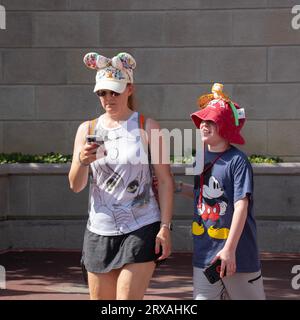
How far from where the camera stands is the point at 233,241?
15.5 ft

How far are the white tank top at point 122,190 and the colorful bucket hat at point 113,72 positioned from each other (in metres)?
0.33

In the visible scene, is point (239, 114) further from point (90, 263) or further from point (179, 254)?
point (179, 254)

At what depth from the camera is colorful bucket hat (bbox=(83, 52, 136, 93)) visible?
197 inches

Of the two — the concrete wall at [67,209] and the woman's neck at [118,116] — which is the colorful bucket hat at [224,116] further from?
the concrete wall at [67,209]

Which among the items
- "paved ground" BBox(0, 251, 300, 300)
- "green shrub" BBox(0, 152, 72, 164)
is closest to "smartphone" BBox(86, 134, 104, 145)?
"paved ground" BBox(0, 251, 300, 300)

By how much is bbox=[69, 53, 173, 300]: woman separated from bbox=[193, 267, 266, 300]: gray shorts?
334 mm

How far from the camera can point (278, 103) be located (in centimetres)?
1148

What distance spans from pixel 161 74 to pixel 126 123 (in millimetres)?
6682

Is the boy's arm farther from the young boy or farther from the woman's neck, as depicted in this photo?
the woman's neck

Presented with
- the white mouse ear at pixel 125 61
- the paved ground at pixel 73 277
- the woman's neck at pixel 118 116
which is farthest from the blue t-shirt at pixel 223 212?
the paved ground at pixel 73 277

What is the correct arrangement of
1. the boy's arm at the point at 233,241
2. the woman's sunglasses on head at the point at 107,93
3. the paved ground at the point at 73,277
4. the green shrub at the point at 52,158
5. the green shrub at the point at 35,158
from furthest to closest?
the green shrub at the point at 35,158, the green shrub at the point at 52,158, the paved ground at the point at 73,277, the woman's sunglasses on head at the point at 107,93, the boy's arm at the point at 233,241

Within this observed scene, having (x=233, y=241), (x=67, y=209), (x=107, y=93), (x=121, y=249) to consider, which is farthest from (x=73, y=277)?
(x=233, y=241)

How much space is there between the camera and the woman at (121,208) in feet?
15.7

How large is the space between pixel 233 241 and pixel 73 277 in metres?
4.67
